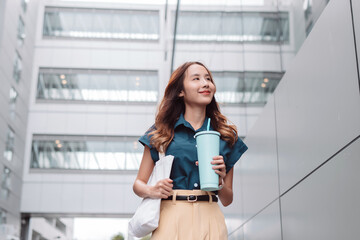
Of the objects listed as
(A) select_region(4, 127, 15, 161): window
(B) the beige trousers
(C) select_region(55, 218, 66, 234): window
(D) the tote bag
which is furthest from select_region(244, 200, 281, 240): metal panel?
(C) select_region(55, 218, 66, 234): window

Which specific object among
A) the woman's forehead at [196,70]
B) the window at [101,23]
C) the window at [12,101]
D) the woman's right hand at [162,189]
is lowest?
the woman's right hand at [162,189]

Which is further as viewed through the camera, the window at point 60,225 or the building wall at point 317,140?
the window at point 60,225

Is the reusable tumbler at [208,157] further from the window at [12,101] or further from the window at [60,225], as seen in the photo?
the window at [60,225]

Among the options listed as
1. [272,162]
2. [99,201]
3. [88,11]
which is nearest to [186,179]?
[272,162]

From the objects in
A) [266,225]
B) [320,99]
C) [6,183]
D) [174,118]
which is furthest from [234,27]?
[6,183]

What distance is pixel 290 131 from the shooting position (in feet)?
10.4

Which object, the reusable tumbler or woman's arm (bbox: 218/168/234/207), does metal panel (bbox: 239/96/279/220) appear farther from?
the reusable tumbler

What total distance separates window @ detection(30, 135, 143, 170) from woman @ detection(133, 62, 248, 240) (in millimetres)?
18981

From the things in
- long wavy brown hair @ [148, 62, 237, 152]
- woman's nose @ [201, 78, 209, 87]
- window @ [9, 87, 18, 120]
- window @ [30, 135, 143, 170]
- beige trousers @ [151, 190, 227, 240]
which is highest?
window @ [9, 87, 18, 120]

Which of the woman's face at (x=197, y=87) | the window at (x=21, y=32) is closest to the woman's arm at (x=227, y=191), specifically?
the woman's face at (x=197, y=87)

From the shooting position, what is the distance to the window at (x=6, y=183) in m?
19.1

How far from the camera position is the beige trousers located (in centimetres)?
201

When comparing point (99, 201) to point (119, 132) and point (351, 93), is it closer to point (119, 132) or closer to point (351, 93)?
point (119, 132)

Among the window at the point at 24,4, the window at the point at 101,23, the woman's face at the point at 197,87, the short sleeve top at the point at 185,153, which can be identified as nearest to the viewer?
the short sleeve top at the point at 185,153
